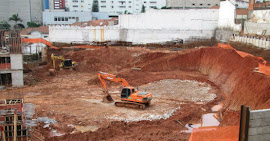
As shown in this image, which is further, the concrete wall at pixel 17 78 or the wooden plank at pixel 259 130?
the concrete wall at pixel 17 78

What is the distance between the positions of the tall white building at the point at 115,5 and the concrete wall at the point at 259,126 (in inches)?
2662

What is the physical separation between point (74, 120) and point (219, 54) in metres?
18.5

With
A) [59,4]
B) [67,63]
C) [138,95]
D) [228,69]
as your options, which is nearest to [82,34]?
[67,63]

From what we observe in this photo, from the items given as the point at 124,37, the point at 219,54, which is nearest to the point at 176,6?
the point at 124,37

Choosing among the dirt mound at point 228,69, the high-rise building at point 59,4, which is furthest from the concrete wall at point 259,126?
the high-rise building at point 59,4

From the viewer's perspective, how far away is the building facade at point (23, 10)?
77.8 m

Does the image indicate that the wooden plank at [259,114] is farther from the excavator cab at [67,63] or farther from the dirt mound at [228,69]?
the excavator cab at [67,63]

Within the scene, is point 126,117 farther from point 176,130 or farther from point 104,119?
point 176,130

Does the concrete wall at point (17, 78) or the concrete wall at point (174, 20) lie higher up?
the concrete wall at point (174, 20)

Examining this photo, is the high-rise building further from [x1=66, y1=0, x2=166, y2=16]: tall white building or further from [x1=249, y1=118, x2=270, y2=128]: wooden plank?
[x1=249, y1=118, x2=270, y2=128]: wooden plank

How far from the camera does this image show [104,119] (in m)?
17.6

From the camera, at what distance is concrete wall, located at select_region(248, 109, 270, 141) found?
28.1ft

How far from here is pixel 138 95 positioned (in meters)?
19.6

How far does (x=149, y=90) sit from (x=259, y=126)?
16693 mm
